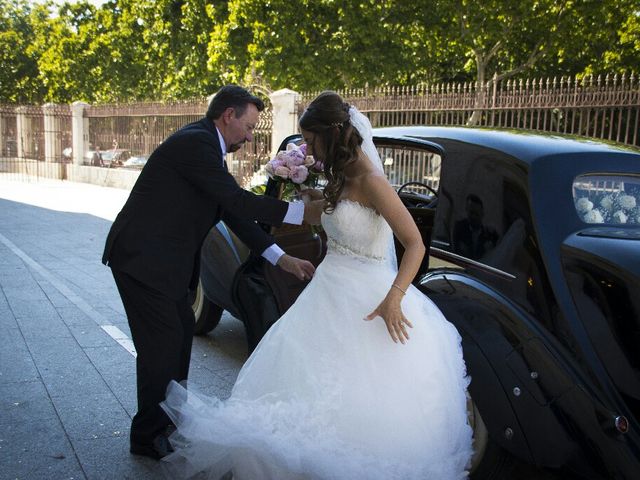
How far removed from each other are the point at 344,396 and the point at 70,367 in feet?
9.57

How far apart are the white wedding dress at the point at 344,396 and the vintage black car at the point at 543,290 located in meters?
0.19

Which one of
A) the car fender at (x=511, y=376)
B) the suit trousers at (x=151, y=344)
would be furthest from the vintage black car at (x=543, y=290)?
the suit trousers at (x=151, y=344)

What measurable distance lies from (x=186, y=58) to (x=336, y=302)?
2623cm

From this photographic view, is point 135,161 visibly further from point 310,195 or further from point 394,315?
point 394,315

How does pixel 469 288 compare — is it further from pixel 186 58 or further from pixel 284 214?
pixel 186 58

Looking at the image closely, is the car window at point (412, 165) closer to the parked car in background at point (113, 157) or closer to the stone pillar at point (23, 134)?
the parked car in background at point (113, 157)

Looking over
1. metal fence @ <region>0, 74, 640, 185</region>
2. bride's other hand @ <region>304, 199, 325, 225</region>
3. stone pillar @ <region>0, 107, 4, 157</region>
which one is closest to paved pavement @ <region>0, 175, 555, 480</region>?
bride's other hand @ <region>304, 199, 325, 225</region>

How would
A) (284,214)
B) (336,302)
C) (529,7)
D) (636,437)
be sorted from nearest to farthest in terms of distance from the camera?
(636,437) → (336,302) → (284,214) → (529,7)

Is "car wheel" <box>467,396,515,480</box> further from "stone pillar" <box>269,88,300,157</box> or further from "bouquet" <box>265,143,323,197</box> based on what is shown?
"stone pillar" <box>269,88,300,157</box>

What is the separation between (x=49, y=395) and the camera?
14.4ft

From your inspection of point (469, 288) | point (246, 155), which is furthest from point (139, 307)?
point (246, 155)

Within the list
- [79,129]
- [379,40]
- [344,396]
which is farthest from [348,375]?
[79,129]

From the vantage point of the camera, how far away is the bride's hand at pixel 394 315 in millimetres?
2850

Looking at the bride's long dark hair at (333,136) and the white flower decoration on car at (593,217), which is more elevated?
the bride's long dark hair at (333,136)
